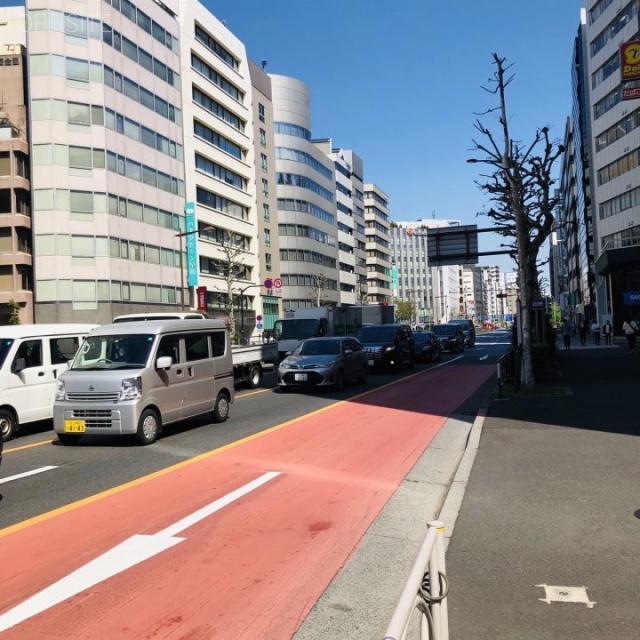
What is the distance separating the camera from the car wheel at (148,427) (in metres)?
10.1

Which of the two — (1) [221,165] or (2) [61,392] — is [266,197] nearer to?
(1) [221,165]

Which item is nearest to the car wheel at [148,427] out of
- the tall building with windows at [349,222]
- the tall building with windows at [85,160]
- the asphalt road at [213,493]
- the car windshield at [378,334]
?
the asphalt road at [213,493]

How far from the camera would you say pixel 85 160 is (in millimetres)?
44656

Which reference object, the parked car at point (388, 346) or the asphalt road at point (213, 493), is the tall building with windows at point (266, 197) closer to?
the parked car at point (388, 346)

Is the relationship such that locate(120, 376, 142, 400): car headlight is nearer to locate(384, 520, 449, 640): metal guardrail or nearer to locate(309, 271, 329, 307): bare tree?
locate(384, 520, 449, 640): metal guardrail

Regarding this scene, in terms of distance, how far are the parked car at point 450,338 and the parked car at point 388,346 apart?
Answer: 45.8 feet

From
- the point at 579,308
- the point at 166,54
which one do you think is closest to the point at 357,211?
the point at 579,308

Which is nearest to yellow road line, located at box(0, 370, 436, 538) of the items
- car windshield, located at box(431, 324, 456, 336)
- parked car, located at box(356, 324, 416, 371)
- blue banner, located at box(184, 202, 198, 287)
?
parked car, located at box(356, 324, 416, 371)

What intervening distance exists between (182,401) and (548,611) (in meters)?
8.39

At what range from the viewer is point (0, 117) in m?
45.2

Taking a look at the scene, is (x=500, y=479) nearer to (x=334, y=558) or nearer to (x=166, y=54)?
(x=334, y=558)

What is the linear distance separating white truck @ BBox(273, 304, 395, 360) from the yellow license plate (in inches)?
569

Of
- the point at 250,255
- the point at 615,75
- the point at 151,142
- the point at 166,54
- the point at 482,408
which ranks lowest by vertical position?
the point at 482,408

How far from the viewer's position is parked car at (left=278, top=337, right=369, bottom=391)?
18297mm
